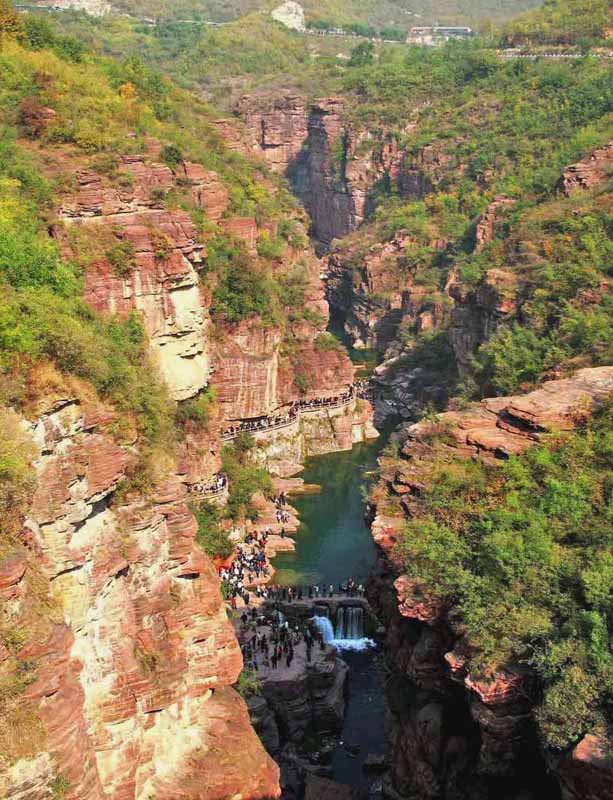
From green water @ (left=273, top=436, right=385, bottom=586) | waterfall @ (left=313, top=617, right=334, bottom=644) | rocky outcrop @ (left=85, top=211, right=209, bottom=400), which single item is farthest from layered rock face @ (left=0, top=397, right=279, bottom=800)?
rocky outcrop @ (left=85, top=211, right=209, bottom=400)

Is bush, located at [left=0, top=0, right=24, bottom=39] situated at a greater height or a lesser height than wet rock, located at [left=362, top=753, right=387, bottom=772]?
greater

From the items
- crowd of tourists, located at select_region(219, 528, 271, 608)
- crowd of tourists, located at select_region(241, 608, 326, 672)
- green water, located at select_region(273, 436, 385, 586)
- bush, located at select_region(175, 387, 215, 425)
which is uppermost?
bush, located at select_region(175, 387, 215, 425)

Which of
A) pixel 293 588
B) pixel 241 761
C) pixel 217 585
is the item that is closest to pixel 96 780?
pixel 241 761

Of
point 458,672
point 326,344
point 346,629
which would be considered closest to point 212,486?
point 346,629

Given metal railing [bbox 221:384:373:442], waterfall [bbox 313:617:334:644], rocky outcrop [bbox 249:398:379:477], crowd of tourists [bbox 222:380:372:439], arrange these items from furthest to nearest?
rocky outcrop [bbox 249:398:379:477] < crowd of tourists [bbox 222:380:372:439] < metal railing [bbox 221:384:373:442] < waterfall [bbox 313:617:334:644]

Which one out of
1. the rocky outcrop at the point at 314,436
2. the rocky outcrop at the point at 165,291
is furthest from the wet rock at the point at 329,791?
the rocky outcrop at the point at 314,436

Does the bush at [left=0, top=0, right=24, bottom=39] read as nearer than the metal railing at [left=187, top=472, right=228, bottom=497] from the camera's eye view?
No

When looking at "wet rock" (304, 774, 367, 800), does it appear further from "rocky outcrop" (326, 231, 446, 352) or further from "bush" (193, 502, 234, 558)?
"rocky outcrop" (326, 231, 446, 352)
